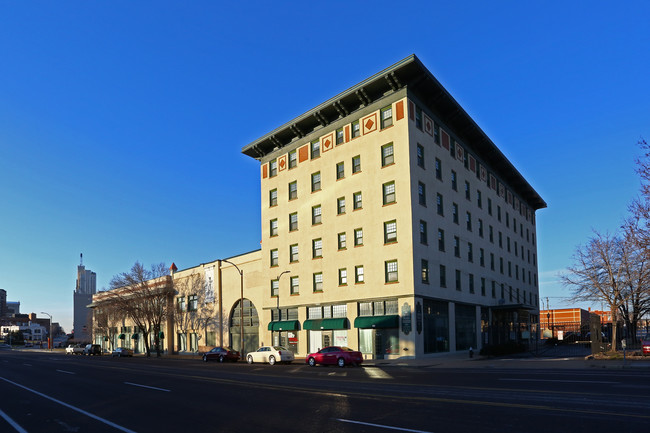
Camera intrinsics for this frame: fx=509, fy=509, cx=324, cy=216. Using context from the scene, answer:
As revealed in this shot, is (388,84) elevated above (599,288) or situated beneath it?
elevated above

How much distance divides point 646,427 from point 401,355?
30443 millimetres

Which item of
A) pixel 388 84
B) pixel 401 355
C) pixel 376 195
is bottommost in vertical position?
pixel 401 355

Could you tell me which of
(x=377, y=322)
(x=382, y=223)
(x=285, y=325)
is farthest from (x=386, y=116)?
(x=285, y=325)

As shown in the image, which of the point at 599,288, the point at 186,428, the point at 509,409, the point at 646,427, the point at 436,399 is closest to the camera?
the point at 646,427

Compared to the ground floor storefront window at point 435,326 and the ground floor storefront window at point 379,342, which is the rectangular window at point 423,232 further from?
the ground floor storefront window at point 379,342

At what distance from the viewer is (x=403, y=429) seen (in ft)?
34.2

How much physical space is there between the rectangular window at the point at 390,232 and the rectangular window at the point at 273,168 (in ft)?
54.3

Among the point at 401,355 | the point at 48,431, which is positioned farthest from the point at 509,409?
the point at 401,355

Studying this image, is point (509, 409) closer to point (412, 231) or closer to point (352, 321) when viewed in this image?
point (412, 231)

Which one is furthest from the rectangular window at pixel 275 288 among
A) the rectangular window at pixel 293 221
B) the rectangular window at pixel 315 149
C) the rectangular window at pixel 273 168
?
the rectangular window at pixel 315 149

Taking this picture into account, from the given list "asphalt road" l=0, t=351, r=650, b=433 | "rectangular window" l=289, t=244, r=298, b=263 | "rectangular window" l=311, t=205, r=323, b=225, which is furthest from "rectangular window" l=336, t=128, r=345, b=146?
"asphalt road" l=0, t=351, r=650, b=433

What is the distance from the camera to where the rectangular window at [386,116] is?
4272 centimetres

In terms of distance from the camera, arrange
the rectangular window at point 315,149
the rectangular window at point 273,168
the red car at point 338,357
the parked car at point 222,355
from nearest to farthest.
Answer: the red car at point 338,357 → the parked car at point 222,355 → the rectangular window at point 315,149 → the rectangular window at point 273,168

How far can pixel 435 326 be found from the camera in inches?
1690
